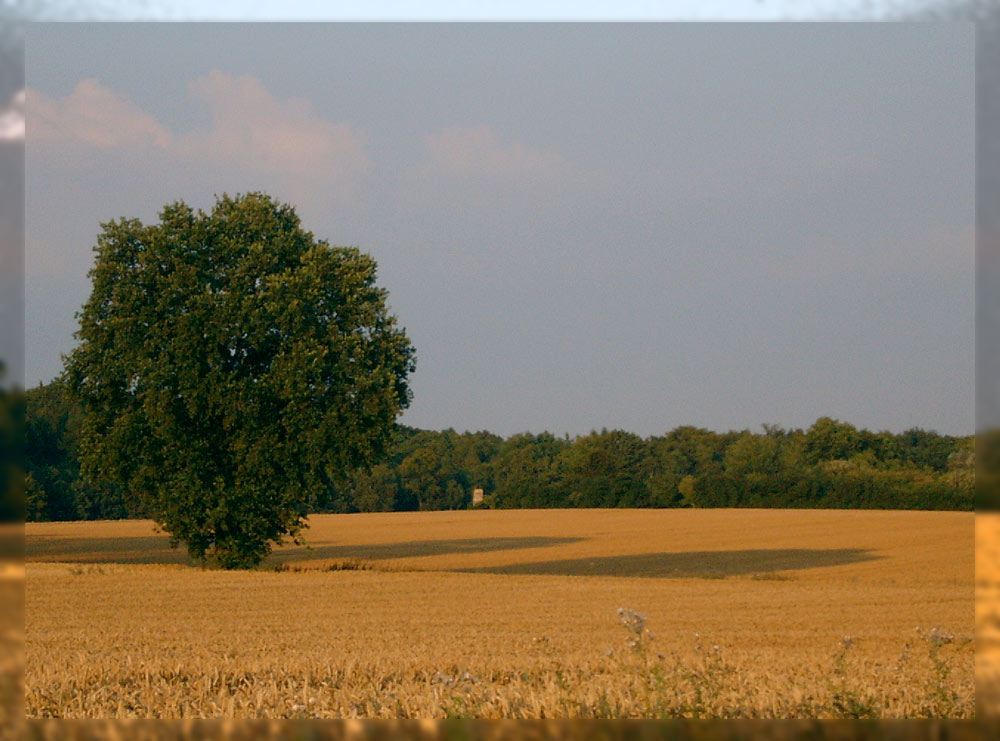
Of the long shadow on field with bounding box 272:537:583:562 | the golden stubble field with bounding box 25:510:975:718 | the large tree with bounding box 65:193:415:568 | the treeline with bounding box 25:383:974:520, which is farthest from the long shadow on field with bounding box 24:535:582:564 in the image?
the large tree with bounding box 65:193:415:568

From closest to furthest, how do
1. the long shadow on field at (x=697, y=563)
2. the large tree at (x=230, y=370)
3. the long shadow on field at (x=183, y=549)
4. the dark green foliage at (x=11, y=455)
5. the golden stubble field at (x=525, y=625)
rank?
the dark green foliage at (x=11, y=455) < the golden stubble field at (x=525, y=625) < the large tree at (x=230, y=370) < the long shadow on field at (x=697, y=563) < the long shadow on field at (x=183, y=549)

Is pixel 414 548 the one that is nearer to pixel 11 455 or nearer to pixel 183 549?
pixel 183 549

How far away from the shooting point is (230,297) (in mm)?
33969

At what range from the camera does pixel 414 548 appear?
184ft

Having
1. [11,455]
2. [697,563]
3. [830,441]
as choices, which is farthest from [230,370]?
[830,441]

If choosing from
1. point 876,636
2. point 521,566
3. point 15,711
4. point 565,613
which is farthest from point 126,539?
point 15,711

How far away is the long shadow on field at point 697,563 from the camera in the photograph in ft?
140

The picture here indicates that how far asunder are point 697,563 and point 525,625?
2578cm

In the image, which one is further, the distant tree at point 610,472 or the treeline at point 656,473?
the distant tree at point 610,472

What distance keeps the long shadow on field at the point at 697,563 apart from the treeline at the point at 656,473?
21288 millimetres

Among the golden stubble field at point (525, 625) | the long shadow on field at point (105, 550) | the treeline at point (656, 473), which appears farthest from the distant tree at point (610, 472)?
the long shadow on field at point (105, 550)

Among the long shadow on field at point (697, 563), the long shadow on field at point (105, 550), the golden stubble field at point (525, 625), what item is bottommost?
the long shadow on field at point (105, 550)

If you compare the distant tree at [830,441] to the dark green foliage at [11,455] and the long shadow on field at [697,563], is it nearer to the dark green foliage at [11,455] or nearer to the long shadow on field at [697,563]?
the long shadow on field at [697,563]

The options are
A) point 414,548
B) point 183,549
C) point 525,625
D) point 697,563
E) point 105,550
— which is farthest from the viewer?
point 183,549
